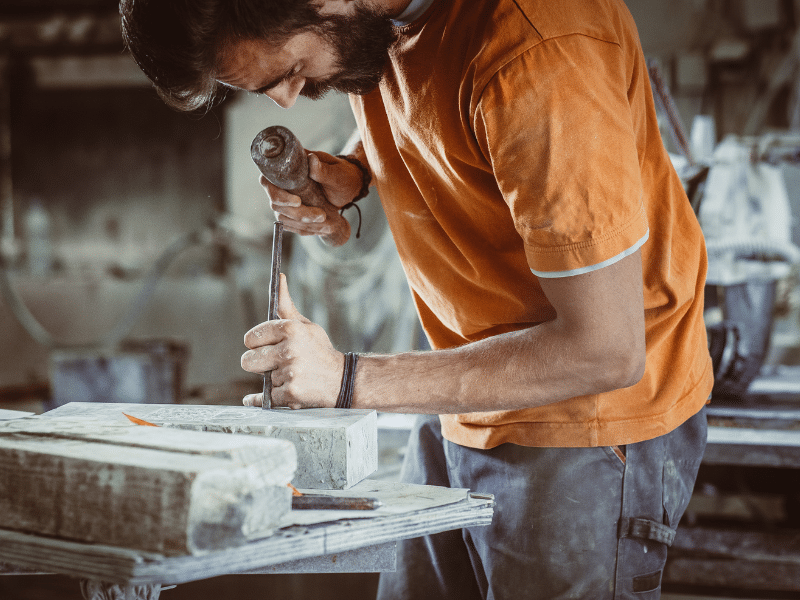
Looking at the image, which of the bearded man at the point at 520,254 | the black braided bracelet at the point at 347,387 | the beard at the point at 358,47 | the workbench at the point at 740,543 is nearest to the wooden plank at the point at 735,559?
the workbench at the point at 740,543

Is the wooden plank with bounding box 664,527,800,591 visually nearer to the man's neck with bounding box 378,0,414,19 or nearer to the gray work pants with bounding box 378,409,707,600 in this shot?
the gray work pants with bounding box 378,409,707,600

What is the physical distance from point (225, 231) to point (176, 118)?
107cm

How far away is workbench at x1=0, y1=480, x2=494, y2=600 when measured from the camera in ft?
2.77

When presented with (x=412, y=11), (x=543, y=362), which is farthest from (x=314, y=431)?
(x=412, y=11)

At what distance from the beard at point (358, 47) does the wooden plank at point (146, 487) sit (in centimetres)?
68

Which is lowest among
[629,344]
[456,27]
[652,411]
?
[652,411]

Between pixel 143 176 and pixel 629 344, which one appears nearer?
pixel 629 344

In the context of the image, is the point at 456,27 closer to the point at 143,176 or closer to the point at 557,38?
the point at 557,38

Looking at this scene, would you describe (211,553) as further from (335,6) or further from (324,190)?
(324,190)

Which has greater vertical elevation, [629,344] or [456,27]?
[456,27]

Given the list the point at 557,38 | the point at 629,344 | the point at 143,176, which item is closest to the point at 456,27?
the point at 557,38

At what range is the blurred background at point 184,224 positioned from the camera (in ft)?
14.5

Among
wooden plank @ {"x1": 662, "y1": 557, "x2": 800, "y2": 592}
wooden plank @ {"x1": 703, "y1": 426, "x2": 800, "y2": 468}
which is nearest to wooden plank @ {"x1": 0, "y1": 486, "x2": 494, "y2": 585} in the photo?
wooden plank @ {"x1": 703, "y1": 426, "x2": 800, "y2": 468}

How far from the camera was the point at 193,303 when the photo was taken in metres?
6.15
